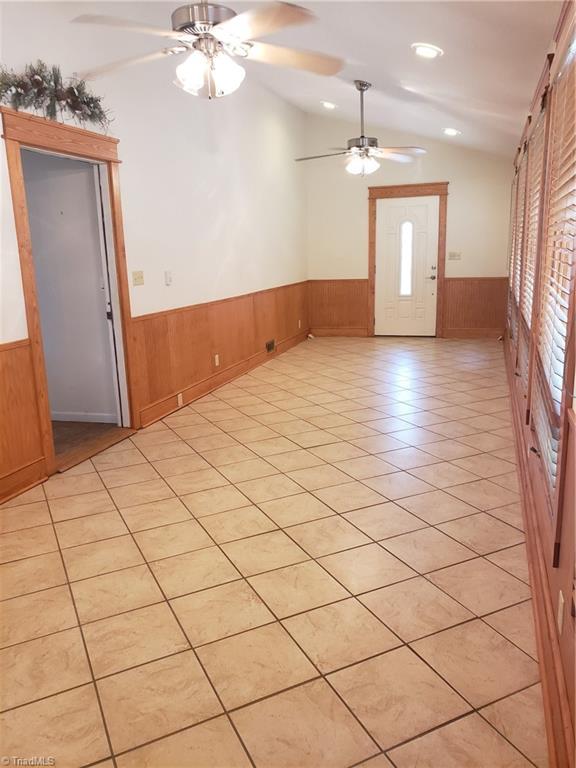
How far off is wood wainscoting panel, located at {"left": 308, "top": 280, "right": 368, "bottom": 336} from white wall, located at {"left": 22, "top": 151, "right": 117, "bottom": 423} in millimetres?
4860

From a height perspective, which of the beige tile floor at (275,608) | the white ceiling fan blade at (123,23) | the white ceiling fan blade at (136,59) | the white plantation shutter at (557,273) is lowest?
the beige tile floor at (275,608)

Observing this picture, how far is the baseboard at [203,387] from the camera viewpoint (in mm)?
4765

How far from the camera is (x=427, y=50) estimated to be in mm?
3654

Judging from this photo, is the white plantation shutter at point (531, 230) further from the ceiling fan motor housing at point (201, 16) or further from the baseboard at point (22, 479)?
the baseboard at point (22, 479)

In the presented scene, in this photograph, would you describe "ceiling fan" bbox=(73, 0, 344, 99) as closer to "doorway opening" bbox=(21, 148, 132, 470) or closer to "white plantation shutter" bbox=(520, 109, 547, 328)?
"white plantation shutter" bbox=(520, 109, 547, 328)

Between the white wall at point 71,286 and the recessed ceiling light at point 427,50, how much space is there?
8.02 feet

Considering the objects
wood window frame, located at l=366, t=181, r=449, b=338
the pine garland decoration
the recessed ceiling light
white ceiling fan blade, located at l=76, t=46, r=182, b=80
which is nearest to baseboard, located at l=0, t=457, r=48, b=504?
the pine garland decoration

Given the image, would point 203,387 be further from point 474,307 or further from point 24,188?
point 474,307

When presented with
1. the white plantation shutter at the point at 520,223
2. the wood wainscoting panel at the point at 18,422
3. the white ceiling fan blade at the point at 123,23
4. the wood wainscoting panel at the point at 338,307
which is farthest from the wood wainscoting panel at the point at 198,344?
the white plantation shutter at the point at 520,223

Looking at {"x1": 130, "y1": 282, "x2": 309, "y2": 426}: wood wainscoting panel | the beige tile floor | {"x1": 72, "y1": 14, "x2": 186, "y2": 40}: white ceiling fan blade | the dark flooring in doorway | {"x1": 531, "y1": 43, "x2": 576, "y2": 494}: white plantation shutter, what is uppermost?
{"x1": 72, "y1": 14, "x2": 186, "y2": 40}: white ceiling fan blade

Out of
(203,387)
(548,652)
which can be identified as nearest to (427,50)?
(203,387)

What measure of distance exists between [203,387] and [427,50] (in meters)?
3.39

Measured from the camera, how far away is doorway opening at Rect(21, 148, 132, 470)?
4332 millimetres

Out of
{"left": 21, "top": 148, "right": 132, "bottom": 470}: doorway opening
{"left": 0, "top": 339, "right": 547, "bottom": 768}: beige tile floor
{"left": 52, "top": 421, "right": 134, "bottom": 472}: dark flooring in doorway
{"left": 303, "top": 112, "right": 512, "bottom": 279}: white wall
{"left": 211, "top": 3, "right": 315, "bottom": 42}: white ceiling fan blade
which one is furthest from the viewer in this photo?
{"left": 303, "top": 112, "right": 512, "bottom": 279}: white wall
